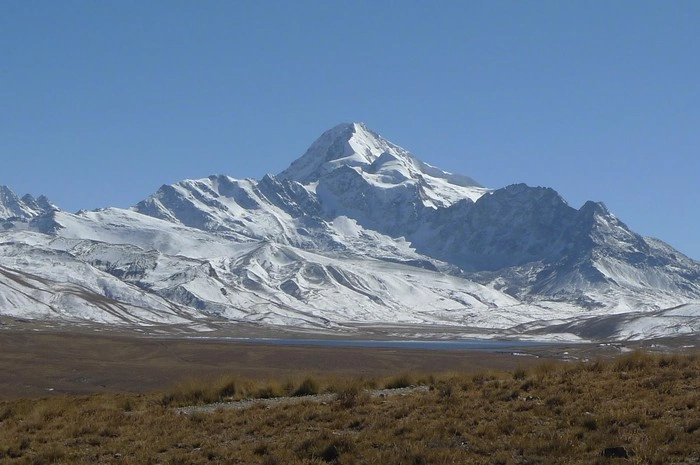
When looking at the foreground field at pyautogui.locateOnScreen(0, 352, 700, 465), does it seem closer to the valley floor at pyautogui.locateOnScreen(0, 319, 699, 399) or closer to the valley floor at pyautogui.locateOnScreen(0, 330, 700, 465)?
the valley floor at pyautogui.locateOnScreen(0, 330, 700, 465)

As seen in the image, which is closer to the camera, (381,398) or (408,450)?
(408,450)

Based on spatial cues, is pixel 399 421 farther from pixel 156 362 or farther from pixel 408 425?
pixel 156 362

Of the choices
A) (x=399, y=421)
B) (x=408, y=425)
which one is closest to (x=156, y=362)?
(x=399, y=421)

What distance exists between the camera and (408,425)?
1692 centimetres

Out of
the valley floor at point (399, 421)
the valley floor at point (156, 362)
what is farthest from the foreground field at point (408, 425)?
the valley floor at point (156, 362)

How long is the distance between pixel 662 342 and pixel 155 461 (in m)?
163

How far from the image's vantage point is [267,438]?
1728cm

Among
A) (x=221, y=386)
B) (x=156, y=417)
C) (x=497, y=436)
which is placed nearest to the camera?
(x=497, y=436)

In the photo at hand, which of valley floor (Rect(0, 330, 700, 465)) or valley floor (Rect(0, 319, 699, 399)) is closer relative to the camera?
valley floor (Rect(0, 330, 700, 465))

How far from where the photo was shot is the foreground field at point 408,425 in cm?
1468


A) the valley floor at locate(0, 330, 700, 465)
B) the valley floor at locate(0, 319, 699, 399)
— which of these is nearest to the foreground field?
the valley floor at locate(0, 330, 700, 465)

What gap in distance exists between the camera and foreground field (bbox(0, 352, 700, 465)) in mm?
14680

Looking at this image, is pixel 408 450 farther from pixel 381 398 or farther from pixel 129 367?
pixel 129 367

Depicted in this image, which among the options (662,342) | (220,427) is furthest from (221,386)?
(662,342)
